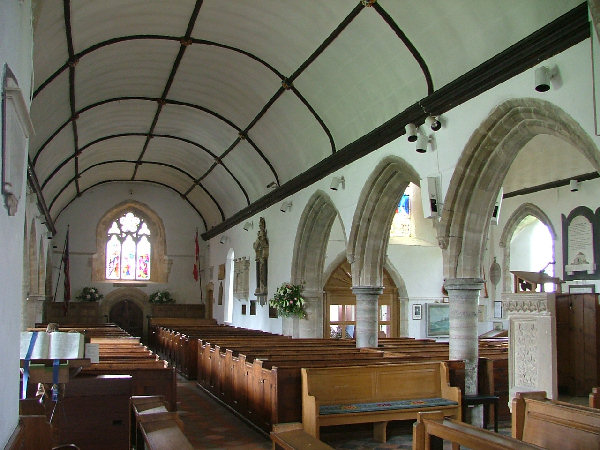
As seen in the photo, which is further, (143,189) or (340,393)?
(143,189)

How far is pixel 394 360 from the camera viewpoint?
7.11 meters

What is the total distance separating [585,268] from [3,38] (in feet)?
37.3

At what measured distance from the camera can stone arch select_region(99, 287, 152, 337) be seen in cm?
2028

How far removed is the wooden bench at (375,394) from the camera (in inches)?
235

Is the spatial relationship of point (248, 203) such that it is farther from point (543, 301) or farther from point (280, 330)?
point (543, 301)

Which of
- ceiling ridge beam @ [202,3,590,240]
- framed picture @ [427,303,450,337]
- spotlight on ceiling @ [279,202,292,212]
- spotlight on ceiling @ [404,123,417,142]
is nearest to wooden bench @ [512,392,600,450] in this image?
ceiling ridge beam @ [202,3,590,240]

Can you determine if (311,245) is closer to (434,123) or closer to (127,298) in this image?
(434,123)

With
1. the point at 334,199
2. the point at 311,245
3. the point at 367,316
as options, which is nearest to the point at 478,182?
the point at 367,316

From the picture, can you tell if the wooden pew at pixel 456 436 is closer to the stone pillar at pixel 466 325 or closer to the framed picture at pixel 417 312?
the stone pillar at pixel 466 325

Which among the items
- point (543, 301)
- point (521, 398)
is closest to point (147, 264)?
point (543, 301)

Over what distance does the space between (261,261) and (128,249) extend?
8.20 meters

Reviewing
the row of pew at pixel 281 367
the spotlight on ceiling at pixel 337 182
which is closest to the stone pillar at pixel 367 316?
the row of pew at pixel 281 367

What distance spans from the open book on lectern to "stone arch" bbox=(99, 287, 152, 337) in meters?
17.5

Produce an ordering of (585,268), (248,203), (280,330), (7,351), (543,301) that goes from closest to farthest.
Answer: (7,351)
(543,301)
(585,268)
(280,330)
(248,203)
